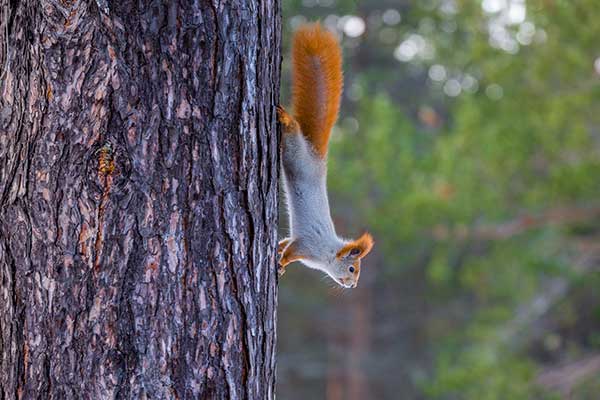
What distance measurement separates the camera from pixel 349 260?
3.21m

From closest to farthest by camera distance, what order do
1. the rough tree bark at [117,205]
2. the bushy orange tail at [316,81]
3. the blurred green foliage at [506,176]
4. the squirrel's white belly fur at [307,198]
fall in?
the rough tree bark at [117,205] → the bushy orange tail at [316,81] → the squirrel's white belly fur at [307,198] → the blurred green foliage at [506,176]

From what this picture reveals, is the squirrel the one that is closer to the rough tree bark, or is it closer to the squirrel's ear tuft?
the squirrel's ear tuft

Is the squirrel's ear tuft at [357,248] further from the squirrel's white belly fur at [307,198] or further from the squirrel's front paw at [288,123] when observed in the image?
the squirrel's front paw at [288,123]

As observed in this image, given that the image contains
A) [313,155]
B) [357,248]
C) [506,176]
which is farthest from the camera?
[506,176]

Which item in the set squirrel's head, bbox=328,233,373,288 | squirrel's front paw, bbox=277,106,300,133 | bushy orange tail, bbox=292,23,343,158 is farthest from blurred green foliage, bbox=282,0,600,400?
squirrel's front paw, bbox=277,106,300,133

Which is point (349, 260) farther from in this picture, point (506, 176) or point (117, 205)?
point (506, 176)

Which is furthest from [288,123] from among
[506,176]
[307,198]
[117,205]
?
[506,176]

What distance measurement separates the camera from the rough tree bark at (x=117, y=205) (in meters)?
1.70

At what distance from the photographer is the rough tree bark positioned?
1.70m

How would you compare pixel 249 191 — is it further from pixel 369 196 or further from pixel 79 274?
pixel 369 196

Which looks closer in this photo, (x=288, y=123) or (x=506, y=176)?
(x=288, y=123)

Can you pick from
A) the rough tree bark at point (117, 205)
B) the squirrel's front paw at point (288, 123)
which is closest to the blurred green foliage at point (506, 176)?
the squirrel's front paw at point (288, 123)

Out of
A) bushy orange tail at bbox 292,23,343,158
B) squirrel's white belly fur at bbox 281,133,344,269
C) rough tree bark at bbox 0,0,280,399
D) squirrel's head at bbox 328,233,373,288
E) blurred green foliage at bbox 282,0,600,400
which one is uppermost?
blurred green foliage at bbox 282,0,600,400

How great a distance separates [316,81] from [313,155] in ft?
0.88
